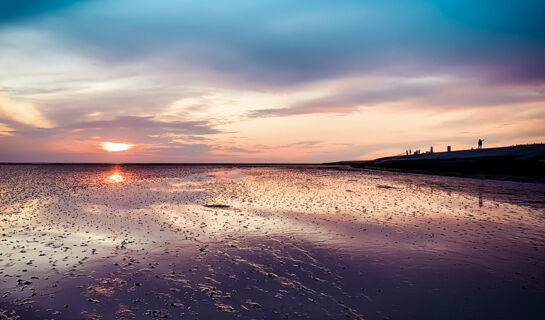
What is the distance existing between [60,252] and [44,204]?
2052cm

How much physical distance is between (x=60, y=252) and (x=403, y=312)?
1527 centimetres

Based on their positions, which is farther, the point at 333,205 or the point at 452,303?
the point at 333,205

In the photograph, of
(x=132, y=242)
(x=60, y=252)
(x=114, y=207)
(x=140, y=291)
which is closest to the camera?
(x=140, y=291)

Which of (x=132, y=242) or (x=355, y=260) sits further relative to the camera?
(x=132, y=242)

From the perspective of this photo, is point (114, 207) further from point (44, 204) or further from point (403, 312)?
point (403, 312)

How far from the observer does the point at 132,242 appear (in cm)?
1680

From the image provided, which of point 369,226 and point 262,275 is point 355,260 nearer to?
point 262,275

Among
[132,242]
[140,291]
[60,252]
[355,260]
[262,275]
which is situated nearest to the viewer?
[140,291]

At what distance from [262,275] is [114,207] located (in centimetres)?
2265

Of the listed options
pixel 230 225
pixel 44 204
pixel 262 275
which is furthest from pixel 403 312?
pixel 44 204

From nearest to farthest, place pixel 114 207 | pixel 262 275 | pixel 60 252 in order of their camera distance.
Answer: pixel 262 275
pixel 60 252
pixel 114 207

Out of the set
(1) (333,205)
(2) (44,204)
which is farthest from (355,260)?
(2) (44,204)

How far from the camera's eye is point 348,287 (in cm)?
1065

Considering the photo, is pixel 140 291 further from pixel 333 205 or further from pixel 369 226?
pixel 333 205
